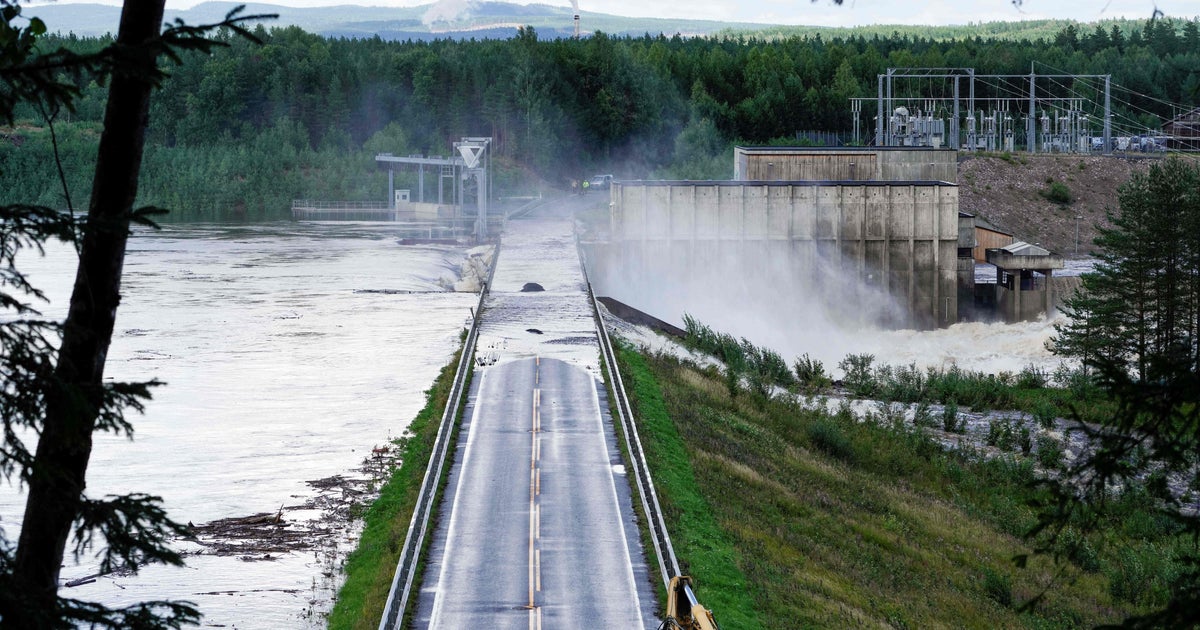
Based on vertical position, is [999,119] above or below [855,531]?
above

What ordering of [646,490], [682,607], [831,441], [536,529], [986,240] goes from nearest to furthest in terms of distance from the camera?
[682,607] < [536,529] < [646,490] < [831,441] < [986,240]

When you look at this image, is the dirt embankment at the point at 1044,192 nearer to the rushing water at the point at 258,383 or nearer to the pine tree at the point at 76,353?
the rushing water at the point at 258,383

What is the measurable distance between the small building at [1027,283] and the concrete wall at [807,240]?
339 cm

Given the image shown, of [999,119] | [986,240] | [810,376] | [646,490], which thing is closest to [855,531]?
[646,490]

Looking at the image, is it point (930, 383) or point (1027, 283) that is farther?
point (1027, 283)

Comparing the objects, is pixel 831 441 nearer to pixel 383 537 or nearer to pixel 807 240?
pixel 383 537

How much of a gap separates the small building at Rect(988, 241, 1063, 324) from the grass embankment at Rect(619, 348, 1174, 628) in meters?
35.8

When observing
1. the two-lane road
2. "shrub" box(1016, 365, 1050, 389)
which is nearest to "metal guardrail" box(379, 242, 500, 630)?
the two-lane road

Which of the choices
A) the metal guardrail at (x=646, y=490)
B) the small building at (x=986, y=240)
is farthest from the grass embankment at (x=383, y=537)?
the small building at (x=986, y=240)

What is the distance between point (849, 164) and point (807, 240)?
1167 centimetres

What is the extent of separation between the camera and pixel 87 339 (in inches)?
330

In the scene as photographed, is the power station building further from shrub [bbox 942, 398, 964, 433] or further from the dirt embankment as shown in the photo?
shrub [bbox 942, 398, 964, 433]

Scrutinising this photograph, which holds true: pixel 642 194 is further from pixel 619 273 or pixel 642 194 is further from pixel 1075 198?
pixel 1075 198

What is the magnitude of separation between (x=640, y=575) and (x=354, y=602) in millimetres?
6113
